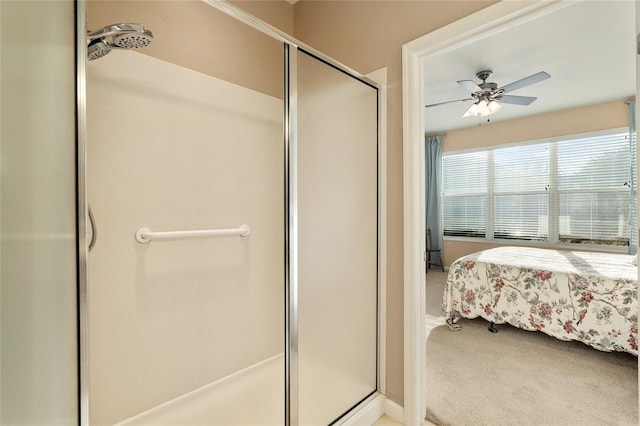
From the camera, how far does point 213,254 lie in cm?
183

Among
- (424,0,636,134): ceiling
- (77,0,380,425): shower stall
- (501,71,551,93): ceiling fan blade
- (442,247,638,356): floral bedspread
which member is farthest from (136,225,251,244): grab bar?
(501,71,551,93): ceiling fan blade

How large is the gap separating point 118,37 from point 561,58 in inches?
141

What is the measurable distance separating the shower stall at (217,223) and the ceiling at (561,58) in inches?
34.9

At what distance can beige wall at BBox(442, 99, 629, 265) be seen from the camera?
416 centimetres

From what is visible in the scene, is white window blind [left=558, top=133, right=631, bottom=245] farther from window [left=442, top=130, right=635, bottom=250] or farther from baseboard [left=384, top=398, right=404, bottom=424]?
baseboard [left=384, top=398, right=404, bottom=424]

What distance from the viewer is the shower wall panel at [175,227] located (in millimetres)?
1438

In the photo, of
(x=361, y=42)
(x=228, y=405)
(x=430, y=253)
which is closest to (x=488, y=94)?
(x=361, y=42)

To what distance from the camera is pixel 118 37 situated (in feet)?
3.56

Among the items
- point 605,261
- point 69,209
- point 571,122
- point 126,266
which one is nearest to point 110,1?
point 126,266

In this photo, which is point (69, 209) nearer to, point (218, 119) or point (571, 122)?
point (218, 119)

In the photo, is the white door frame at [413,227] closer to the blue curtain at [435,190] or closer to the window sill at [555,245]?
the window sill at [555,245]

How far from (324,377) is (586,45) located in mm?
3361

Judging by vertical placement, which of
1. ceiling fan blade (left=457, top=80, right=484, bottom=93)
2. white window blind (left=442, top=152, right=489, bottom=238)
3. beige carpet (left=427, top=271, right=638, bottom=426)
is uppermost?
ceiling fan blade (left=457, top=80, right=484, bottom=93)

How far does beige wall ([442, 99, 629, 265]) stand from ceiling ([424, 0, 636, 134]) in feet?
0.62
